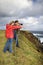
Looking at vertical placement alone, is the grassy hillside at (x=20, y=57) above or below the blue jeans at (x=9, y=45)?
below

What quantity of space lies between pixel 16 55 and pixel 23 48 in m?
2.36

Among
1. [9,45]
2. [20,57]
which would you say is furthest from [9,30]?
[20,57]

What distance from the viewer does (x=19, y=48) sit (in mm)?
20641

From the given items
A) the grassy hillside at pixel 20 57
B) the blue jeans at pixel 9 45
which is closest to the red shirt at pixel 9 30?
the blue jeans at pixel 9 45

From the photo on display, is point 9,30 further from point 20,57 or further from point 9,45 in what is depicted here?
point 20,57

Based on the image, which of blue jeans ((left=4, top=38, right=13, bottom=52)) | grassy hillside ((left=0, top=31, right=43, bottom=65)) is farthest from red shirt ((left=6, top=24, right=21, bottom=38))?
grassy hillside ((left=0, top=31, right=43, bottom=65))

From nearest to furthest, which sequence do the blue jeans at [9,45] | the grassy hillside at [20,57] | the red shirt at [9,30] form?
the grassy hillside at [20,57] < the red shirt at [9,30] < the blue jeans at [9,45]

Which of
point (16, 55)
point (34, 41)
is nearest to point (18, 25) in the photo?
point (16, 55)

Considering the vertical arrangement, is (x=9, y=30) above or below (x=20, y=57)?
above

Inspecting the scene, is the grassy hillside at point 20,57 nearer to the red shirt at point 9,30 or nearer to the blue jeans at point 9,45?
the blue jeans at point 9,45

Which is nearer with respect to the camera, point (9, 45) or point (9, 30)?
point (9, 30)

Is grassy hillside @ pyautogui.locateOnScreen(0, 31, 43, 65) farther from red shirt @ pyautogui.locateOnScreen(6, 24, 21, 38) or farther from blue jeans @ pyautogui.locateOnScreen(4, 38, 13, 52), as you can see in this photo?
red shirt @ pyautogui.locateOnScreen(6, 24, 21, 38)

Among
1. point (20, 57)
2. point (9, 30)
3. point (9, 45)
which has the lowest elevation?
point (20, 57)

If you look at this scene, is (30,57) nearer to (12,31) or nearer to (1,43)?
(12,31)
